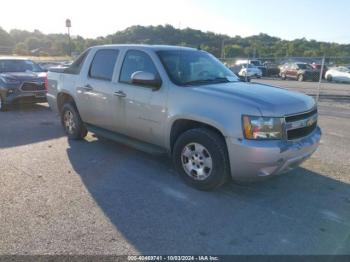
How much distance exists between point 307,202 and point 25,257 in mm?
3167

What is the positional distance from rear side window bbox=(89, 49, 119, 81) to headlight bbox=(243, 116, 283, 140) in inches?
104

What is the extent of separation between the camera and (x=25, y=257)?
3078 mm

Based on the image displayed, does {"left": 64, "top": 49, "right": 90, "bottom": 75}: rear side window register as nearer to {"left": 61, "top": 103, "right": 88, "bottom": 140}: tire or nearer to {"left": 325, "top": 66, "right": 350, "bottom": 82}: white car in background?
{"left": 61, "top": 103, "right": 88, "bottom": 140}: tire

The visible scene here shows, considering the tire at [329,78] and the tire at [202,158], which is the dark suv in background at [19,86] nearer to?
the tire at [202,158]

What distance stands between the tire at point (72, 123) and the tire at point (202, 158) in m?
2.65

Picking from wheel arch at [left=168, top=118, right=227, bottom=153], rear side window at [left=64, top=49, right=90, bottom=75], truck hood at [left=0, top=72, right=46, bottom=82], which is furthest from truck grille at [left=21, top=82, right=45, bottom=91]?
wheel arch at [left=168, top=118, right=227, bottom=153]

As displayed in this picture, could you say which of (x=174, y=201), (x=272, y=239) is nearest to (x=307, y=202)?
(x=272, y=239)

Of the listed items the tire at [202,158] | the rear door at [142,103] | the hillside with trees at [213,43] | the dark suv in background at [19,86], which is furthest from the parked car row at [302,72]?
the tire at [202,158]

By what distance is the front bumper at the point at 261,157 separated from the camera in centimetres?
388

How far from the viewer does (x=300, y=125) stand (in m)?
4.24

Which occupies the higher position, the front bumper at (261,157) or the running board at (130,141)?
the front bumper at (261,157)

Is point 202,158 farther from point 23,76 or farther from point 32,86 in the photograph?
point 23,76

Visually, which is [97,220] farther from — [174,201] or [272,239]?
[272,239]

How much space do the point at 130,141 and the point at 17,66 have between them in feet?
25.3
